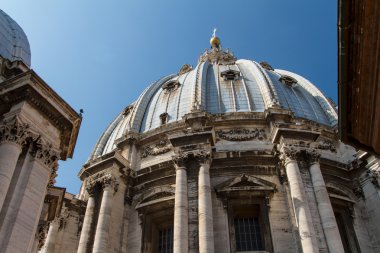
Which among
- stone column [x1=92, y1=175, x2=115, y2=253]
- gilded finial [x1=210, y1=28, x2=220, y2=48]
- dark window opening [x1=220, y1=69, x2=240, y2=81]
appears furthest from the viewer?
gilded finial [x1=210, y1=28, x2=220, y2=48]

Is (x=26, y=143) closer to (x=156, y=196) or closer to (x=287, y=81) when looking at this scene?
(x=156, y=196)

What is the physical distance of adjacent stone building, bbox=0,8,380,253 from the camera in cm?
1956

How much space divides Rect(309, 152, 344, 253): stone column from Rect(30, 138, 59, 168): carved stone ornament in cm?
1274

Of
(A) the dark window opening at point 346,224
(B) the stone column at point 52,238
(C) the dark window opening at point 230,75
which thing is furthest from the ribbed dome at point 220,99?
(B) the stone column at point 52,238

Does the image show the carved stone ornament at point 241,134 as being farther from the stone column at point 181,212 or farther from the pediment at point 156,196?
the pediment at point 156,196

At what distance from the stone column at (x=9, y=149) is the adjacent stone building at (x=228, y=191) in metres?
5.21

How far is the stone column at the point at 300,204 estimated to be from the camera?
17.5m

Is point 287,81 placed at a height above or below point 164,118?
above

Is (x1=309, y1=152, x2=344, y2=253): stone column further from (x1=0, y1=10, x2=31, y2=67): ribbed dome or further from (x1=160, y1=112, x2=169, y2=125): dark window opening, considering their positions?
(x1=0, y1=10, x2=31, y2=67): ribbed dome

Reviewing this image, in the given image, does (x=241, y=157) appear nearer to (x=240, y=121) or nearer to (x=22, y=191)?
(x=240, y=121)

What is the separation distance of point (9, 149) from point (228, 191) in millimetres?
13864

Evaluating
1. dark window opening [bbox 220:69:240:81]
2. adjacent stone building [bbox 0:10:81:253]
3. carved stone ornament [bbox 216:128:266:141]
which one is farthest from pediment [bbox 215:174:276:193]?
dark window opening [bbox 220:69:240:81]

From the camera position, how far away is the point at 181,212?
64.4ft

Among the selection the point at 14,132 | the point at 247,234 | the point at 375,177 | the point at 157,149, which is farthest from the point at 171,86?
the point at 14,132
